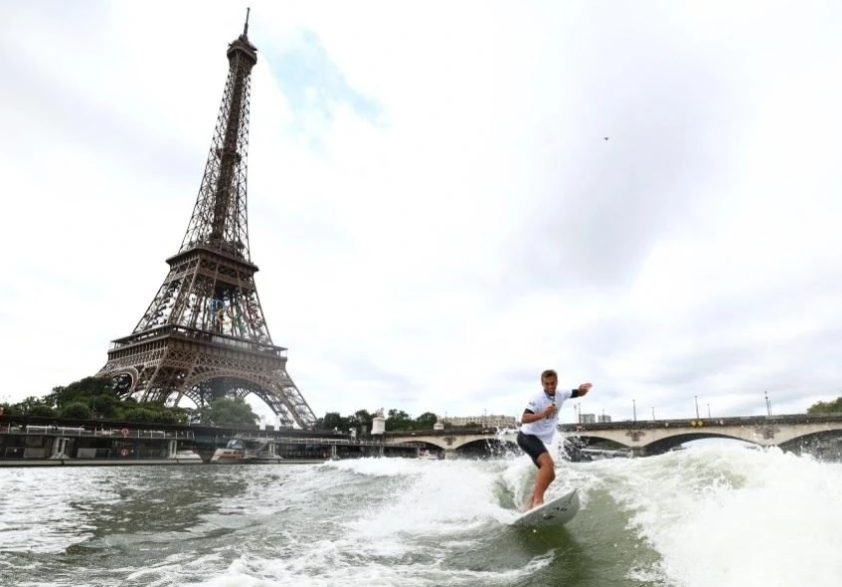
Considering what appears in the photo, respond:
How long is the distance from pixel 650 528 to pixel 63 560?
6.09 meters

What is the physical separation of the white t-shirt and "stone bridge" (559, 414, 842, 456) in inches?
2307

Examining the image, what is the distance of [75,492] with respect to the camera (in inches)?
524

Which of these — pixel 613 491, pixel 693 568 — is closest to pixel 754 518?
pixel 693 568

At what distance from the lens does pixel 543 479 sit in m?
6.70

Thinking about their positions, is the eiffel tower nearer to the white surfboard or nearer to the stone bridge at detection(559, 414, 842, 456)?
the stone bridge at detection(559, 414, 842, 456)

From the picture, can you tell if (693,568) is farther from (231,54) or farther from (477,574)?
(231,54)

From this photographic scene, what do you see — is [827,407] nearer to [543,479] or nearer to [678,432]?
[678,432]

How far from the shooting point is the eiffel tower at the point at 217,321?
55.0m

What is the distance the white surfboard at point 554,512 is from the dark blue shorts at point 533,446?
0.81 meters

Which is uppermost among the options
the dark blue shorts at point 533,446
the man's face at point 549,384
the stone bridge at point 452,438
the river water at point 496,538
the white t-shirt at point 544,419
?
the man's face at point 549,384

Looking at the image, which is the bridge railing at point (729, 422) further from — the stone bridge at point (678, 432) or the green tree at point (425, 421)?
the green tree at point (425, 421)

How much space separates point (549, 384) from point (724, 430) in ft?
215

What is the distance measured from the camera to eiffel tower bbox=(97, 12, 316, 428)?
181 feet

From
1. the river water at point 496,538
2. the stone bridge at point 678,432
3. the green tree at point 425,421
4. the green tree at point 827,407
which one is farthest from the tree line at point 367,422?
the river water at point 496,538
